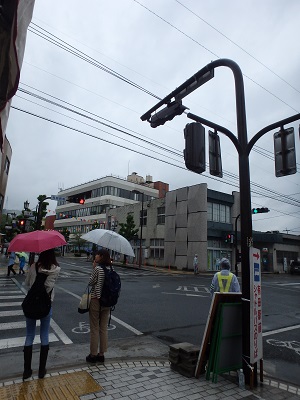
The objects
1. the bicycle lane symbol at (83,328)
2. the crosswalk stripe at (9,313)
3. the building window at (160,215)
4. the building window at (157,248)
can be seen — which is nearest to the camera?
the bicycle lane symbol at (83,328)

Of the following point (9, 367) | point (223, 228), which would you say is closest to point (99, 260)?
point (9, 367)

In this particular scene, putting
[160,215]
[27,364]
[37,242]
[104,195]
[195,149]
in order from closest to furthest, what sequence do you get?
[27,364] < [37,242] < [195,149] < [160,215] < [104,195]

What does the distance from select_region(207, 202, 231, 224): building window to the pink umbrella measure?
1194 inches

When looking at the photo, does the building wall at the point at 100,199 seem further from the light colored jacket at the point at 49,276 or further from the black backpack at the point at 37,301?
the black backpack at the point at 37,301

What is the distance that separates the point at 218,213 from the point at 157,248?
946cm

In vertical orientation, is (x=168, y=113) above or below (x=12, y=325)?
above

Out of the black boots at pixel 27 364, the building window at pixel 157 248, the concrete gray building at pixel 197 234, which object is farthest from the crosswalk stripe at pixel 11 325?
the building window at pixel 157 248

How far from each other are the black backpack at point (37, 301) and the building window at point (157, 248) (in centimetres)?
3409

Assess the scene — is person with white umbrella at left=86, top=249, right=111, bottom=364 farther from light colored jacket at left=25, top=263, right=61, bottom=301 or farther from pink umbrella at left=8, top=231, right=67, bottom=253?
pink umbrella at left=8, top=231, right=67, bottom=253

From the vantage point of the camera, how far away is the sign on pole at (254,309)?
4465 mm

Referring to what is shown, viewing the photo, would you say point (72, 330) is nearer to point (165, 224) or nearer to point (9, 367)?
point (9, 367)

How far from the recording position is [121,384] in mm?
4207

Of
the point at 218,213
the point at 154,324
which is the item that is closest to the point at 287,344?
the point at 154,324

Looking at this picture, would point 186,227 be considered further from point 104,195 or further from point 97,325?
point 104,195
